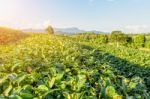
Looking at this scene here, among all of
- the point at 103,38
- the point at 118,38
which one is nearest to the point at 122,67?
the point at 118,38

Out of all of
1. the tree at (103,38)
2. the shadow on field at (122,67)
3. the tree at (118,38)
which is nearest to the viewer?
the shadow on field at (122,67)

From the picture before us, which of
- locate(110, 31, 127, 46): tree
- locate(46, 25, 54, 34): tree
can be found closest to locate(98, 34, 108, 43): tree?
locate(110, 31, 127, 46): tree

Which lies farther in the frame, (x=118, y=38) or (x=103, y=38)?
(x=103, y=38)

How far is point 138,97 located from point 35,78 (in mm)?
1223

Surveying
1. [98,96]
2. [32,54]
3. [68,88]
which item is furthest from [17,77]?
[32,54]

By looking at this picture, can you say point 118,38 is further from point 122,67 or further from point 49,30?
point 122,67

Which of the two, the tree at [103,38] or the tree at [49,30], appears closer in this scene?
the tree at [49,30]

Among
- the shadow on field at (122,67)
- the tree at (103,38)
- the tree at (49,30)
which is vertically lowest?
the tree at (103,38)

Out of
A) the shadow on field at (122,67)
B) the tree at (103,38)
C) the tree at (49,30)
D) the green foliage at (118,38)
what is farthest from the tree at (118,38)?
the shadow on field at (122,67)

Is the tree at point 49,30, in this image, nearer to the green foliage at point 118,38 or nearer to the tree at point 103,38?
the tree at point 103,38

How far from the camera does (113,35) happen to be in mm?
73750

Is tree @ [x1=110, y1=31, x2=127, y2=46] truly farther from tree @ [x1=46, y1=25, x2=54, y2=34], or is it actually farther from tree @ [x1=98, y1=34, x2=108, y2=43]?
tree @ [x1=46, y1=25, x2=54, y2=34]

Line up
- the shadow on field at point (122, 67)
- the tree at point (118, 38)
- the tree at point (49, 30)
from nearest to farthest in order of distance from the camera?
the shadow on field at point (122, 67), the tree at point (49, 30), the tree at point (118, 38)

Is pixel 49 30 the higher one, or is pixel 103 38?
pixel 49 30
